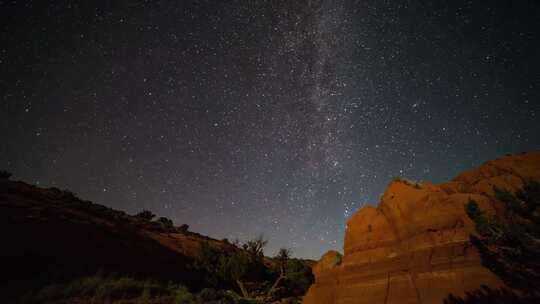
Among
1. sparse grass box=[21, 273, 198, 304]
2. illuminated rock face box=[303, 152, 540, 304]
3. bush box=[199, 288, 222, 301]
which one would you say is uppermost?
illuminated rock face box=[303, 152, 540, 304]

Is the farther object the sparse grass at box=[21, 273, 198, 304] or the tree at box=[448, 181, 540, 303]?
the sparse grass at box=[21, 273, 198, 304]

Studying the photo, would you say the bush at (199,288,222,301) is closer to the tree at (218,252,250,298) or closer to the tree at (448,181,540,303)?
the tree at (218,252,250,298)

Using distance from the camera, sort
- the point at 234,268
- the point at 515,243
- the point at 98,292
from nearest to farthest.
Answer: the point at 515,243 → the point at 98,292 → the point at 234,268

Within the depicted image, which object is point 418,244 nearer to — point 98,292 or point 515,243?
point 515,243

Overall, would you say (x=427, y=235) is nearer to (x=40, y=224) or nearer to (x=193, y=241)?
(x=40, y=224)

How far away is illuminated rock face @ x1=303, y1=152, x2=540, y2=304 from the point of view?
1336 cm

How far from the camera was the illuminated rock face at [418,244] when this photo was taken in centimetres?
1336

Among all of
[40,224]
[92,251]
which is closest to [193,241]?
[92,251]

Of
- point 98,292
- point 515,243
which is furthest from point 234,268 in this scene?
point 515,243

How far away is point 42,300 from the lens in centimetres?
1189

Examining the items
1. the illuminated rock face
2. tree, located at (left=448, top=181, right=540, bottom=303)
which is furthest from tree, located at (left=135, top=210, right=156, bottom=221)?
tree, located at (left=448, top=181, right=540, bottom=303)

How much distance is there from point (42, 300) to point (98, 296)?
7.64ft

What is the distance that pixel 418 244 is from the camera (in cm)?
1488

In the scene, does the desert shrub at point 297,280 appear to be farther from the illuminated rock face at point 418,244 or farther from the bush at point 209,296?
the bush at point 209,296
